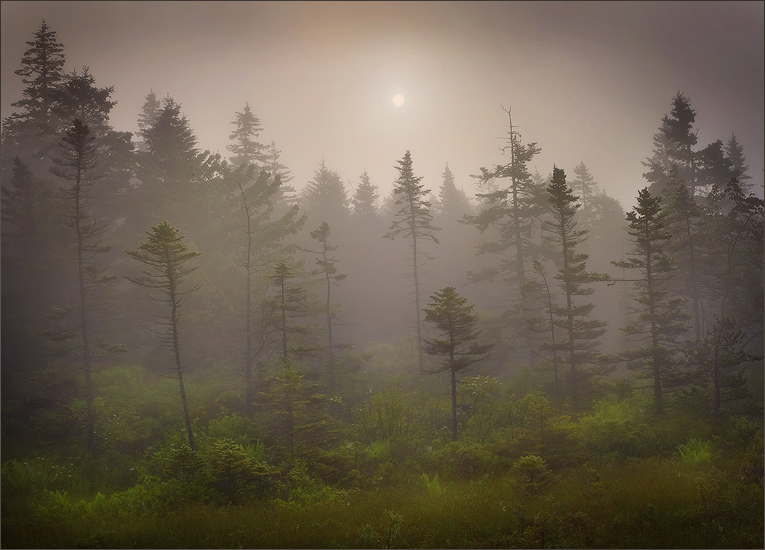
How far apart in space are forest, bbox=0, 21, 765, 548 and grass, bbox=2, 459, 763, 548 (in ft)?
0.22

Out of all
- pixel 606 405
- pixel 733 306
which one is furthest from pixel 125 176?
pixel 733 306

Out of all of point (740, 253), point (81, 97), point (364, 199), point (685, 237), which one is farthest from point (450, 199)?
point (81, 97)

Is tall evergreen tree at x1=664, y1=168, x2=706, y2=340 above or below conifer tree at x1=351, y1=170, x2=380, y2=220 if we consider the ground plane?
below

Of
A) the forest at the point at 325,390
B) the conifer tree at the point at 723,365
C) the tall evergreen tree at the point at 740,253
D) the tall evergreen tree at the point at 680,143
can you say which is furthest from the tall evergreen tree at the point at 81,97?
the tall evergreen tree at the point at 680,143

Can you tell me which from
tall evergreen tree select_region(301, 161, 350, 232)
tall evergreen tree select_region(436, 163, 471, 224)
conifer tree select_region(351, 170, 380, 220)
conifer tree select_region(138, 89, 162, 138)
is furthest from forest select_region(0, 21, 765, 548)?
tall evergreen tree select_region(436, 163, 471, 224)

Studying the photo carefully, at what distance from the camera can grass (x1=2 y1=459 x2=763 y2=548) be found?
28.7ft

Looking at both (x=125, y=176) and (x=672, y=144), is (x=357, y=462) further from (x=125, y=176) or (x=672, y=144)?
(x=672, y=144)

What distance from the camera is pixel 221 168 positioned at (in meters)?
27.9

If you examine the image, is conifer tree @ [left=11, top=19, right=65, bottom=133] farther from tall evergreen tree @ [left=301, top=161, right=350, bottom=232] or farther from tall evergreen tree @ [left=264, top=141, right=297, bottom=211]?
tall evergreen tree @ [left=301, top=161, right=350, bottom=232]

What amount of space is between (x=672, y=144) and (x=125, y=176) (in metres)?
51.1

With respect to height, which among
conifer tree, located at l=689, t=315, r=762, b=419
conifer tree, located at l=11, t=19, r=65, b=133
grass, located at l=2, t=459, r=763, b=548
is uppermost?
conifer tree, located at l=11, t=19, r=65, b=133

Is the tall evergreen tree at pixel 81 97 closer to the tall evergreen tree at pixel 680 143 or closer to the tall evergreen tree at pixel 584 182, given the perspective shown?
the tall evergreen tree at pixel 680 143

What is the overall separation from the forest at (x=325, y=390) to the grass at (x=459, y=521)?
66 mm

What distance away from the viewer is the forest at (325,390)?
9.71 m
